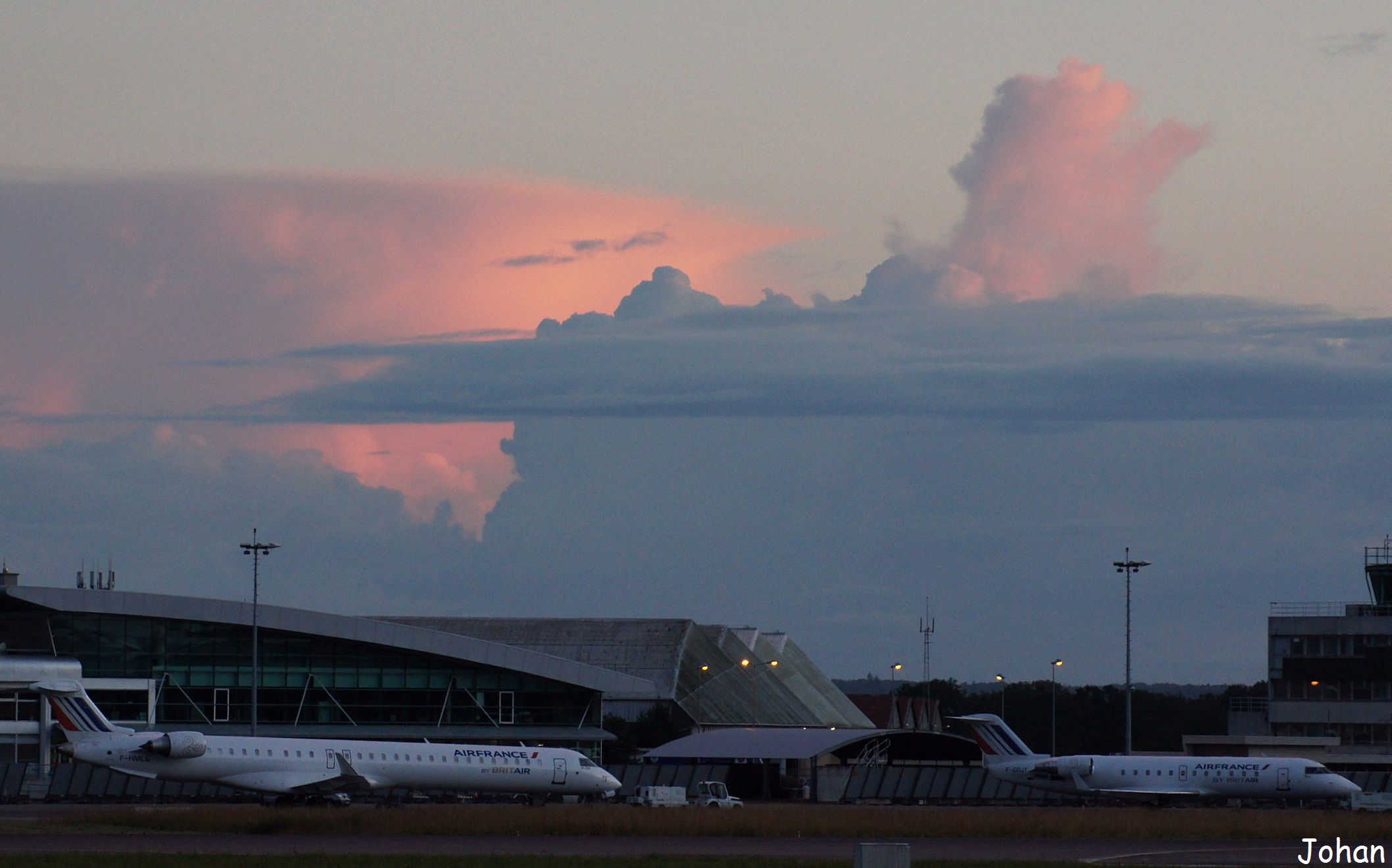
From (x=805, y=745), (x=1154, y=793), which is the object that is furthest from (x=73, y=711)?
(x=1154, y=793)

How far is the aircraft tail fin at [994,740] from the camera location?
81000mm

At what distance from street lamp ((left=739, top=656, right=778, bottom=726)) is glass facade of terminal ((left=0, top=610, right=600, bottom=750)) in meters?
21.2

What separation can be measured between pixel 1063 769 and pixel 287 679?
42003 mm

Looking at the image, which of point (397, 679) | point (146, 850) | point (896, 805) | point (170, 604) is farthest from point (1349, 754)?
point (146, 850)

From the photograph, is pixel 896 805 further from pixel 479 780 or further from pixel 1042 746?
pixel 1042 746

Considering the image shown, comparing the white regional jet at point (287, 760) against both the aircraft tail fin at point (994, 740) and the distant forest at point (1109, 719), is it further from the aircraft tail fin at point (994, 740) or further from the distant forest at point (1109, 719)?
the distant forest at point (1109, 719)

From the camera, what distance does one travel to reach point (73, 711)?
204 ft

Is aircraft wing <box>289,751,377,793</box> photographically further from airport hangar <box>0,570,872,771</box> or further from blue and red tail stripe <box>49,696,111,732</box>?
airport hangar <box>0,570,872,771</box>

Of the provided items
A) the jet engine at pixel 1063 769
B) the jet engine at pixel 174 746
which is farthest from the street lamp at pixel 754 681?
the jet engine at pixel 174 746

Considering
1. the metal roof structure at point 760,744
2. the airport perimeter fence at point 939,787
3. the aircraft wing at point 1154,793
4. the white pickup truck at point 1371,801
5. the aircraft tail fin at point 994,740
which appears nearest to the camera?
the white pickup truck at point 1371,801

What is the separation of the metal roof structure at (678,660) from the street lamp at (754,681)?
128mm

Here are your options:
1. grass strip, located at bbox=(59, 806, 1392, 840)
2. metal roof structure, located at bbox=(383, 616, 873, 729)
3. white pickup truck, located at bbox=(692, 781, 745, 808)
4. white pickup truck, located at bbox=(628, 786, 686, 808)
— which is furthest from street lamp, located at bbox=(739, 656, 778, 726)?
grass strip, located at bbox=(59, 806, 1392, 840)

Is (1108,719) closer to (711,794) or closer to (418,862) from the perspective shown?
(711,794)

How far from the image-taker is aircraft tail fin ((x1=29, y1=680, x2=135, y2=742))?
6219 cm
